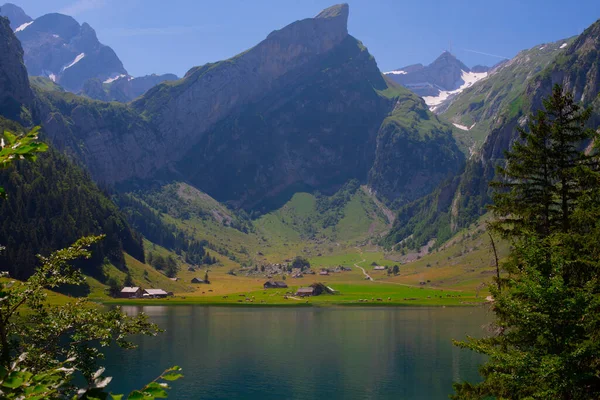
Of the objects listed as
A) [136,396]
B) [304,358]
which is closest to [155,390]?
[136,396]

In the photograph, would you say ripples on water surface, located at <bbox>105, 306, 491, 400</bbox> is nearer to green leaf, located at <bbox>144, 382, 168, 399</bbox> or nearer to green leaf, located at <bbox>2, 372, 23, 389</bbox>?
green leaf, located at <bbox>144, 382, 168, 399</bbox>

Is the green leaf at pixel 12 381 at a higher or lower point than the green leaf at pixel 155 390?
higher

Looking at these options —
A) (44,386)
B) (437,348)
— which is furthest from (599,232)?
(437,348)

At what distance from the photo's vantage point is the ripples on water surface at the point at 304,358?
233 ft

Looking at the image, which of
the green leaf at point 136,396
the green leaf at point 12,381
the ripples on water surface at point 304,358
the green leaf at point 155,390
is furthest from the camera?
the ripples on water surface at point 304,358

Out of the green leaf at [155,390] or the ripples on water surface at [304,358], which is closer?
the green leaf at [155,390]

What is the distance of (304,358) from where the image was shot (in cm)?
9044

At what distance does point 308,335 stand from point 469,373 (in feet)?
150

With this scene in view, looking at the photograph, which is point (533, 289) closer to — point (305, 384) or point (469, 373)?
point (305, 384)

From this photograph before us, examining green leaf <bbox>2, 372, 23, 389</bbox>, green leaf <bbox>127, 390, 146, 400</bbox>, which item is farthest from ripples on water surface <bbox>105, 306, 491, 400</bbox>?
green leaf <bbox>2, 372, 23, 389</bbox>

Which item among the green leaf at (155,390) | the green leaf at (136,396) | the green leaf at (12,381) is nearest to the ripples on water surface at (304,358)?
the green leaf at (155,390)

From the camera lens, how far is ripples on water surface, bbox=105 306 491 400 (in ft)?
233

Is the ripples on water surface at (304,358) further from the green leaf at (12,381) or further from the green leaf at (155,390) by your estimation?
the green leaf at (12,381)

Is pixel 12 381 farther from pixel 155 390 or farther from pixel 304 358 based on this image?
pixel 304 358
